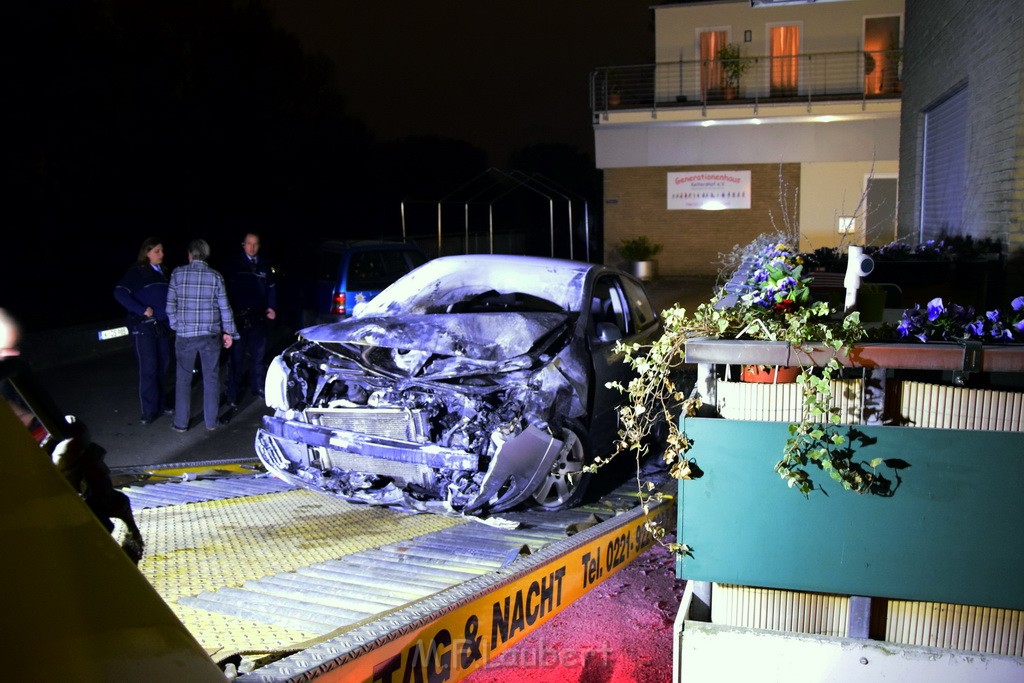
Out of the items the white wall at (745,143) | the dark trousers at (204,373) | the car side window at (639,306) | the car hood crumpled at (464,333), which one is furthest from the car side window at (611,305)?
the white wall at (745,143)

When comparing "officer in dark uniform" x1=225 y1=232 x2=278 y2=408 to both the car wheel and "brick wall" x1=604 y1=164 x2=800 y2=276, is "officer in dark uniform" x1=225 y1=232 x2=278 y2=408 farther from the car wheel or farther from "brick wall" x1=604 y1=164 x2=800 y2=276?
"brick wall" x1=604 y1=164 x2=800 y2=276

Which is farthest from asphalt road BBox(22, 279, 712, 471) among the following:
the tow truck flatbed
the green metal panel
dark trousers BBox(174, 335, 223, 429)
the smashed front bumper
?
the green metal panel

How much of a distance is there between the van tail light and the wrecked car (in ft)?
18.8

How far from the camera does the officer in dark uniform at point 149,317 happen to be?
861 cm

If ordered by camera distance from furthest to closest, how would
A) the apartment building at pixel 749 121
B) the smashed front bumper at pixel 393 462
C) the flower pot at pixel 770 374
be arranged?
1. the apartment building at pixel 749 121
2. the smashed front bumper at pixel 393 462
3. the flower pot at pixel 770 374

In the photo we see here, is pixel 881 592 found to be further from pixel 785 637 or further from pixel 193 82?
pixel 193 82

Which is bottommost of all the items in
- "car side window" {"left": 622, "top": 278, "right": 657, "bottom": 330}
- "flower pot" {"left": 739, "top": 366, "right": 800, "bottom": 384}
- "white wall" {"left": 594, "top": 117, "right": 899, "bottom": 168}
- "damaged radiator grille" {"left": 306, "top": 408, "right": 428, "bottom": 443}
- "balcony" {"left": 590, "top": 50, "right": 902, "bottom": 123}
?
"damaged radiator grille" {"left": 306, "top": 408, "right": 428, "bottom": 443}

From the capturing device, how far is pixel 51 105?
656 inches

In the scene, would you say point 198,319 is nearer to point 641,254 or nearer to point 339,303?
point 339,303

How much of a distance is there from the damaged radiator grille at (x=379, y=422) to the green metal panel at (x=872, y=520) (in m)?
2.53

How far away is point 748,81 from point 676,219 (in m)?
4.35

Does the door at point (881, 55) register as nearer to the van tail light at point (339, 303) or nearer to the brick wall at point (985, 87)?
the brick wall at point (985, 87)

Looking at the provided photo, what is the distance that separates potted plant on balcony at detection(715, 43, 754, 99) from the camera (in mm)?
24375

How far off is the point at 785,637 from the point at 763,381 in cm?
92
